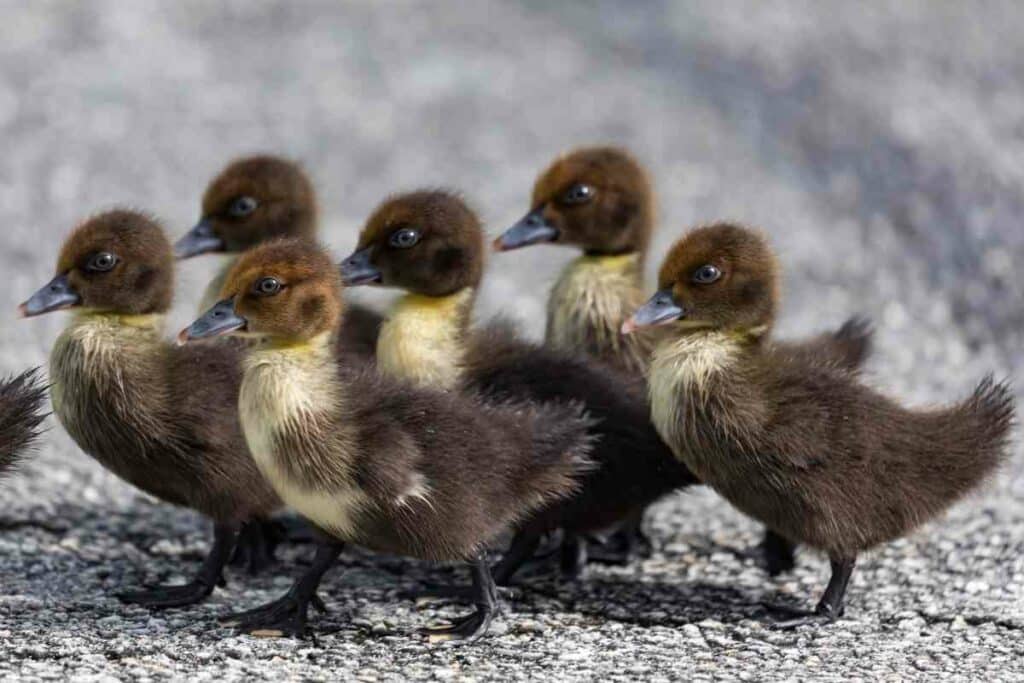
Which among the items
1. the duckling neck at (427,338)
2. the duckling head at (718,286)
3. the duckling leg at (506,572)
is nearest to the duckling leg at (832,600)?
the duckling head at (718,286)

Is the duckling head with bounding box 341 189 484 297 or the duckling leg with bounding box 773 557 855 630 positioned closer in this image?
the duckling leg with bounding box 773 557 855 630

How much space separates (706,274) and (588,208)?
40.5 inches

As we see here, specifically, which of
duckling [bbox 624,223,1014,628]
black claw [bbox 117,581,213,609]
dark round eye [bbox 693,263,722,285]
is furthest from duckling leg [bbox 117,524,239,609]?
dark round eye [bbox 693,263,722,285]

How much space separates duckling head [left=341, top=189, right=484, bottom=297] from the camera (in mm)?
5969

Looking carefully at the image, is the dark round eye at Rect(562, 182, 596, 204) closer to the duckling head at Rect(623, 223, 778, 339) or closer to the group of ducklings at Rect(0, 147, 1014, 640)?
the group of ducklings at Rect(0, 147, 1014, 640)

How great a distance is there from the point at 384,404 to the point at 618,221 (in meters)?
1.73

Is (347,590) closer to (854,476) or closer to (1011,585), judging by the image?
(854,476)

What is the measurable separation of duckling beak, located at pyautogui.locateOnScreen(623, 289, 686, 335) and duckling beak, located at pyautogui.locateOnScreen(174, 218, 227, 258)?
189 cm

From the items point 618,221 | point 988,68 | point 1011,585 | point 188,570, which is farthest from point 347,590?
point 988,68

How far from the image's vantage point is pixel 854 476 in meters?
5.49

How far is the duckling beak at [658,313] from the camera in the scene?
573 centimetres

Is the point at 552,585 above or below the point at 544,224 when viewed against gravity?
below

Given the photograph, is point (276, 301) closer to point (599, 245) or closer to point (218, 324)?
point (218, 324)

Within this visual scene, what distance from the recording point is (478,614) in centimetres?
556
